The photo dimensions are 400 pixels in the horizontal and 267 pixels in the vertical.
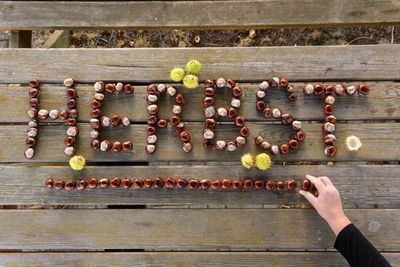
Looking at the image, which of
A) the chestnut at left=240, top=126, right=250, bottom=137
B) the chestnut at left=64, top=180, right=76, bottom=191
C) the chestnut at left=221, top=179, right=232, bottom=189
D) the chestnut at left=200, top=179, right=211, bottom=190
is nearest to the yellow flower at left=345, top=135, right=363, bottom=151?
the chestnut at left=240, top=126, right=250, bottom=137

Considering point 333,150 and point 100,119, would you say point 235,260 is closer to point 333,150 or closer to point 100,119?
point 333,150

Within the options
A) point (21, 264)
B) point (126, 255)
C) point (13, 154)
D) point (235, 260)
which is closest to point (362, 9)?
point (235, 260)

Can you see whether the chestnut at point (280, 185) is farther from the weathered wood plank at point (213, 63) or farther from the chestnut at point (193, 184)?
the weathered wood plank at point (213, 63)

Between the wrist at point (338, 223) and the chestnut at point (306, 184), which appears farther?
the chestnut at point (306, 184)

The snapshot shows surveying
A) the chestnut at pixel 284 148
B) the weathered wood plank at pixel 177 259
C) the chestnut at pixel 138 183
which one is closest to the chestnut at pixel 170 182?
the chestnut at pixel 138 183

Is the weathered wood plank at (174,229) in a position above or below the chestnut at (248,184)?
below
